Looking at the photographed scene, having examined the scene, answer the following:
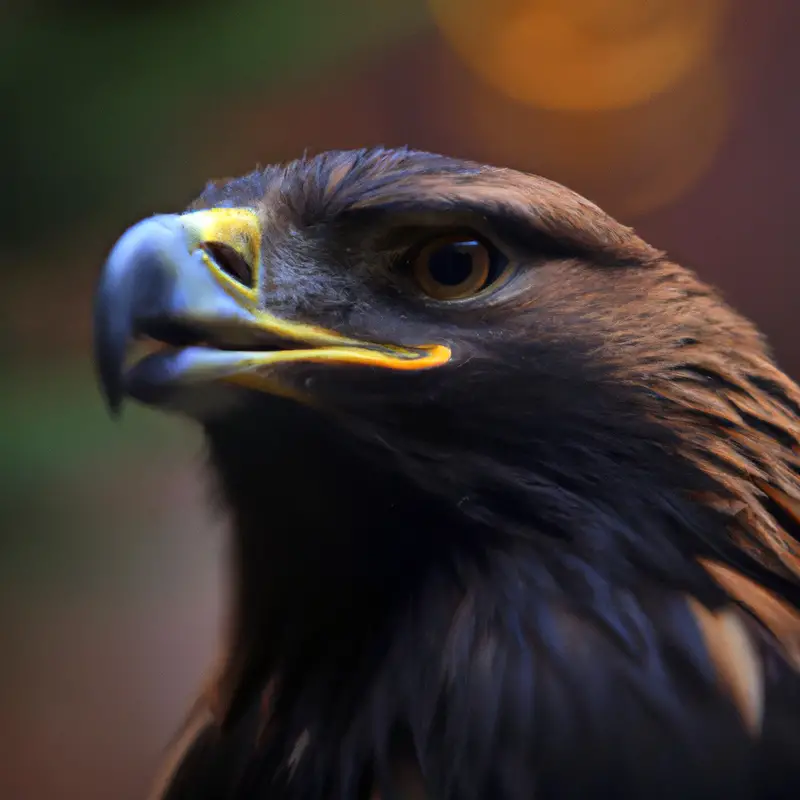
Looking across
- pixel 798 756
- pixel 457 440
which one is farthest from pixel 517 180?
pixel 798 756

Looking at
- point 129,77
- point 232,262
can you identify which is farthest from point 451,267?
point 129,77

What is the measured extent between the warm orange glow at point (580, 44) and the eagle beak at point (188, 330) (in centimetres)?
44

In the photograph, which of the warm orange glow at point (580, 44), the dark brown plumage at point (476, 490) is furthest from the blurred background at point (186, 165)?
the dark brown plumage at point (476, 490)

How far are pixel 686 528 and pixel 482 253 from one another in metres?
0.28

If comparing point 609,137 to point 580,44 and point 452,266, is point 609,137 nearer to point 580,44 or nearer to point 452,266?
point 580,44

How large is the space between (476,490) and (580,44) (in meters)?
0.54

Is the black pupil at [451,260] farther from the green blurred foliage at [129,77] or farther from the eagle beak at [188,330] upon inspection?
the green blurred foliage at [129,77]

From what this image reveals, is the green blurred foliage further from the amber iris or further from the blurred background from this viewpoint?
the amber iris

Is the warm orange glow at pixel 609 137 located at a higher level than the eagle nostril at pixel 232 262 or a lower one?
higher

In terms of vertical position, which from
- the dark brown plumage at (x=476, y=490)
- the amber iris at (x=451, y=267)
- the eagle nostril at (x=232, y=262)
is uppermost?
the amber iris at (x=451, y=267)

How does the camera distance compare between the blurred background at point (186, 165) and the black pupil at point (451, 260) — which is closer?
the black pupil at point (451, 260)

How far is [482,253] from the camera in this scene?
2.18 ft

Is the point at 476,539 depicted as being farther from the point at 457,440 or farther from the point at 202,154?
the point at 202,154

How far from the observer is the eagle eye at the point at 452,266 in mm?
659
